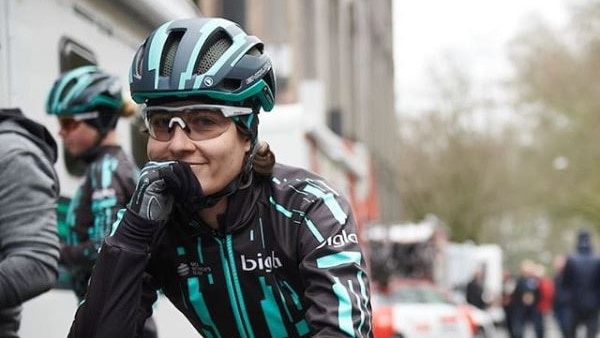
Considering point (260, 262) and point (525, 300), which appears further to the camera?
point (525, 300)

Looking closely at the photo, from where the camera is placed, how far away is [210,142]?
2.91 metres

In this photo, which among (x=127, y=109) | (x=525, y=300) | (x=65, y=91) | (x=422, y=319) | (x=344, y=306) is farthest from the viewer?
(x=525, y=300)

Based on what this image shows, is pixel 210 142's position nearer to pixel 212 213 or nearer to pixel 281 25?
pixel 212 213

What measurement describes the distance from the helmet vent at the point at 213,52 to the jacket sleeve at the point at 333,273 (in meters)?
0.43

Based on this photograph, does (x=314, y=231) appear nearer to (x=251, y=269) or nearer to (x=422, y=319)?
(x=251, y=269)

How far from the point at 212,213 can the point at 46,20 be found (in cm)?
204

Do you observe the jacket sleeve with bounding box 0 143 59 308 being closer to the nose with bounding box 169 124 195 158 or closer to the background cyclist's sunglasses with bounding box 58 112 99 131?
the nose with bounding box 169 124 195 158

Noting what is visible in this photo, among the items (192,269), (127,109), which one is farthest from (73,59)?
(192,269)

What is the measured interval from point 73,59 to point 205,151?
2.56 m

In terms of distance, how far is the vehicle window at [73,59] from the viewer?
5133mm

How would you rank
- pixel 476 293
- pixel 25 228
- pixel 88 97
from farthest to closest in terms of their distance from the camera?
pixel 476 293
pixel 88 97
pixel 25 228

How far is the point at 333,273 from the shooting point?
2.84m

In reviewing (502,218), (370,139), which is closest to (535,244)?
(502,218)

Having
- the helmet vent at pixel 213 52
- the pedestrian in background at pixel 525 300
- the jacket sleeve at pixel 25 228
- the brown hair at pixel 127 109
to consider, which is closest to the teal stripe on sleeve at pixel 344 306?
the helmet vent at pixel 213 52
